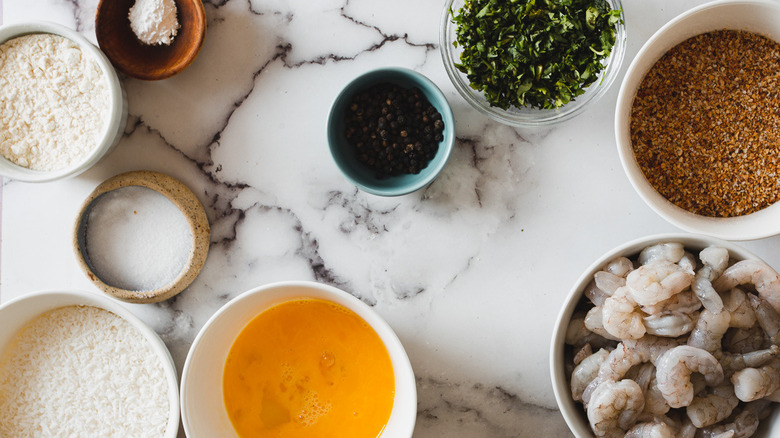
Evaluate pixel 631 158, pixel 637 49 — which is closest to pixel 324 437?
pixel 631 158

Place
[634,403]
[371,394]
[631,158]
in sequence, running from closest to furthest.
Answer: [634,403] < [631,158] < [371,394]

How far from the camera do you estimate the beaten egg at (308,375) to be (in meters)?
1.63

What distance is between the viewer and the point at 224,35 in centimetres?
171

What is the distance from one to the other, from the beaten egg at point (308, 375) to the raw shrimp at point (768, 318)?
838mm

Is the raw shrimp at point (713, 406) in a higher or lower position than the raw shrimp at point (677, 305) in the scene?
lower

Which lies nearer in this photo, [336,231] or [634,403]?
[634,403]

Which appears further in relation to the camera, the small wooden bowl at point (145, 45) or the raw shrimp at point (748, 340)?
the small wooden bowl at point (145, 45)

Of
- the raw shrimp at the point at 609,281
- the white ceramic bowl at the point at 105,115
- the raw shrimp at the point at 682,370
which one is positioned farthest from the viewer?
the white ceramic bowl at the point at 105,115

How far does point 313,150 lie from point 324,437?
0.73 meters

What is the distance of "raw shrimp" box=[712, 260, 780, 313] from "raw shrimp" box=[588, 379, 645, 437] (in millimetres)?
302

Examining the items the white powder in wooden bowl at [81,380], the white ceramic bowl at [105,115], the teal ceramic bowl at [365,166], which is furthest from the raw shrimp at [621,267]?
the white ceramic bowl at [105,115]

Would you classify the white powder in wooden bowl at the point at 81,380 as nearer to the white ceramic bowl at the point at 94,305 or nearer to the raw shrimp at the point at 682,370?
the white ceramic bowl at the point at 94,305

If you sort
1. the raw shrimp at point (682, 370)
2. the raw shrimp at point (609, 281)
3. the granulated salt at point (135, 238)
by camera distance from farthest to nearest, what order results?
the granulated salt at point (135, 238) → the raw shrimp at point (609, 281) → the raw shrimp at point (682, 370)

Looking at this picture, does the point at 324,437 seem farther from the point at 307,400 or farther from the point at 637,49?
the point at 637,49
